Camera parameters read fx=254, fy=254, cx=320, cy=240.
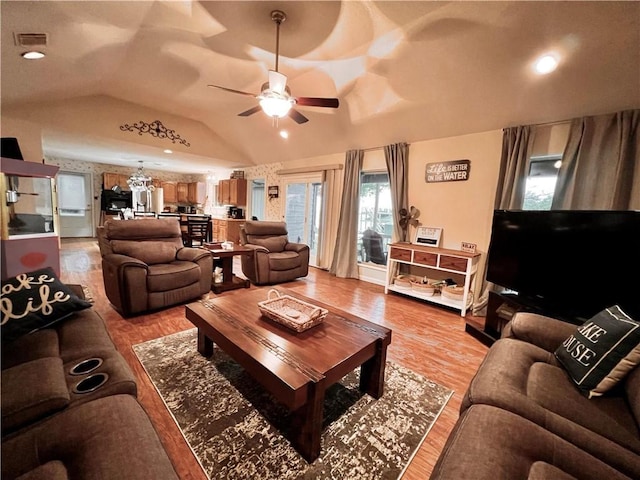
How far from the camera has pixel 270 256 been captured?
4.07m

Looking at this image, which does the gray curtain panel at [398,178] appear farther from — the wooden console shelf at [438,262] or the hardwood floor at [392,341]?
the hardwood floor at [392,341]

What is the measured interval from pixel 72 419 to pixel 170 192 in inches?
373

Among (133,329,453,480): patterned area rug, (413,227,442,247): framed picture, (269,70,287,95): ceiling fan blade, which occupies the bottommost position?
(133,329,453,480): patterned area rug

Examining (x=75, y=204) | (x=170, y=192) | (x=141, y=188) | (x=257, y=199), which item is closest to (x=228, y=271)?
(x=257, y=199)

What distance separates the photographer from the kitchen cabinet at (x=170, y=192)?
882 centimetres

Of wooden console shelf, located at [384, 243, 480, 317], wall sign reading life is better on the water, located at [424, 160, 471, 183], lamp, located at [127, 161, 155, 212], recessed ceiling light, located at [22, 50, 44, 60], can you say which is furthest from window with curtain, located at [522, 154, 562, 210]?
lamp, located at [127, 161, 155, 212]

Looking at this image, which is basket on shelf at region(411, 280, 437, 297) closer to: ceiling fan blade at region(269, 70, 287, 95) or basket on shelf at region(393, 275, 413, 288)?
basket on shelf at region(393, 275, 413, 288)

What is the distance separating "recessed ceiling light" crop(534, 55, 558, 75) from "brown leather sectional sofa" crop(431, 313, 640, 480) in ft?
8.14

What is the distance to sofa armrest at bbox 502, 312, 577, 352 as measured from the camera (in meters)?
1.58

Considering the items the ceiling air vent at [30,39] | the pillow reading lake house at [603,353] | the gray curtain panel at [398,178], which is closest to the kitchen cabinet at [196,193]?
the ceiling air vent at [30,39]

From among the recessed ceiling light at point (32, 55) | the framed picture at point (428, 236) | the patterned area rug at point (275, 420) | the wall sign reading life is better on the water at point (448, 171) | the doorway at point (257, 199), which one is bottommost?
the patterned area rug at point (275, 420)

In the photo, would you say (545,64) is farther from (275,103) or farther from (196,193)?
(196,193)

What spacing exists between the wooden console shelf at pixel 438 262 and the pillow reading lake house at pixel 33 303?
138 inches

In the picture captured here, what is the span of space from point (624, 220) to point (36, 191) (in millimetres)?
6022
